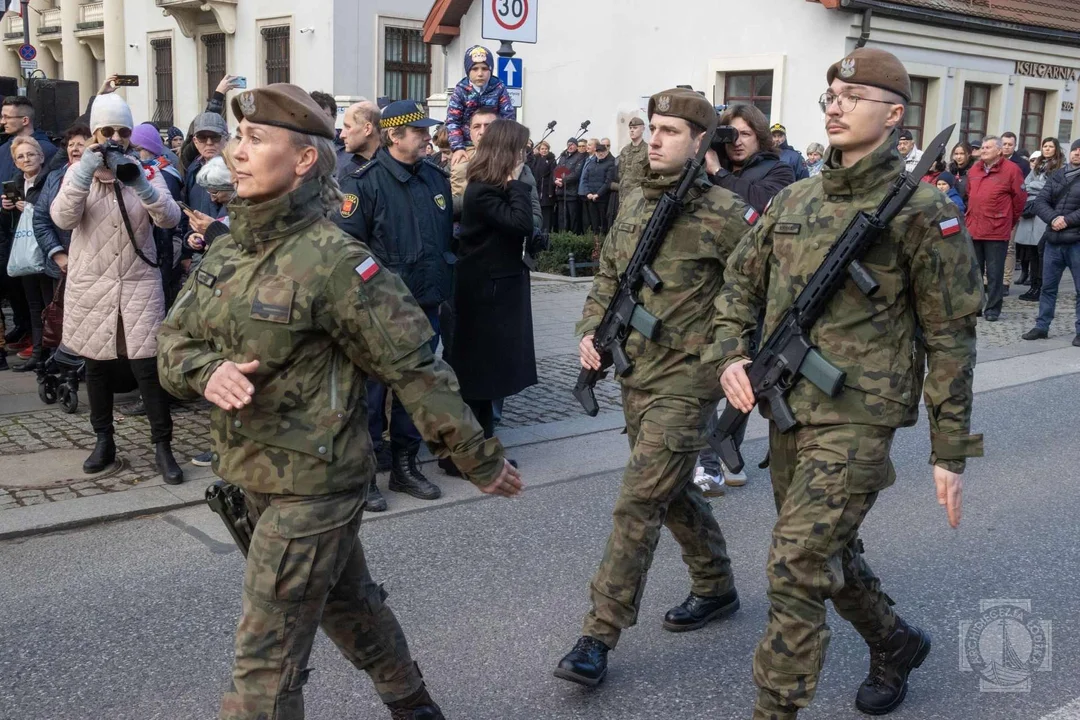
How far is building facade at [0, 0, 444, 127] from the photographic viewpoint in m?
23.7

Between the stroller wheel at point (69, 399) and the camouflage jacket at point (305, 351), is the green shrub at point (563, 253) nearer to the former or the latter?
the stroller wheel at point (69, 399)

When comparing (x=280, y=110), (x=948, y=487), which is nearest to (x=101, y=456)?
(x=280, y=110)

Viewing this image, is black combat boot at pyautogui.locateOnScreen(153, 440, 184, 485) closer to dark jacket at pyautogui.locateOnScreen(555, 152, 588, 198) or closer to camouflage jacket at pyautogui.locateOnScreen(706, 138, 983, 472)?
→ camouflage jacket at pyautogui.locateOnScreen(706, 138, 983, 472)

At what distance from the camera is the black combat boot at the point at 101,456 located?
6039mm

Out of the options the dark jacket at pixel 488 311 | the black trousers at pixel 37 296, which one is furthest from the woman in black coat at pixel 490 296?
the black trousers at pixel 37 296

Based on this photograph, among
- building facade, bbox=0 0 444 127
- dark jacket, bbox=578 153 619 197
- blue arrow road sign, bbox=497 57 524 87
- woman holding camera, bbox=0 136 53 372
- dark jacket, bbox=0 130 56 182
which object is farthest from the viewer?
building facade, bbox=0 0 444 127

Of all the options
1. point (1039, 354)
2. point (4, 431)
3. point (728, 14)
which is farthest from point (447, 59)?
point (4, 431)

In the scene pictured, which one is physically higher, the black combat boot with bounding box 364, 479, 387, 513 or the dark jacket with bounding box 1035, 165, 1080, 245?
the dark jacket with bounding box 1035, 165, 1080, 245

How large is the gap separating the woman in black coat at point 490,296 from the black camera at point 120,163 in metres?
1.68

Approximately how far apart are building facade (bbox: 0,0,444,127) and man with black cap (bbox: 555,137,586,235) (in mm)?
4117

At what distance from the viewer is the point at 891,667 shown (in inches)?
146

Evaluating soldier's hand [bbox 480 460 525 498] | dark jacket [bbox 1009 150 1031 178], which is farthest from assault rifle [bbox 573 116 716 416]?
dark jacket [bbox 1009 150 1031 178]

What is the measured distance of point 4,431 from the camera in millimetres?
6840

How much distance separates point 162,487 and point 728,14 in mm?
15903
